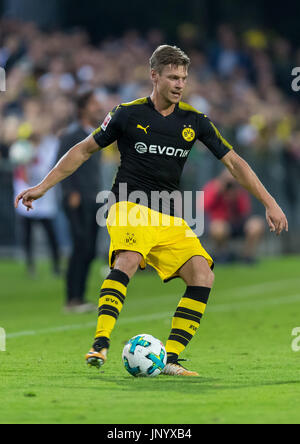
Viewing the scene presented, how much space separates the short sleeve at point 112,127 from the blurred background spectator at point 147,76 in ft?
33.2

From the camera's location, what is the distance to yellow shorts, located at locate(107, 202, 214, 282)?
7.68 m

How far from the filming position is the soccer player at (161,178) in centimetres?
771

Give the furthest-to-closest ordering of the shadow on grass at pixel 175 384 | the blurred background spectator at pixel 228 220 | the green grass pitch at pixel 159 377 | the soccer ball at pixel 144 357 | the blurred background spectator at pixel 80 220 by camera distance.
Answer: the blurred background spectator at pixel 228 220, the blurred background spectator at pixel 80 220, the soccer ball at pixel 144 357, the shadow on grass at pixel 175 384, the green grass pitch at pixel 159 377

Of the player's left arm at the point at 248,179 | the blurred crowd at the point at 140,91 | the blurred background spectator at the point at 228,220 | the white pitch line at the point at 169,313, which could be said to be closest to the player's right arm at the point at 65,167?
the player's left arm at the point at 248,179

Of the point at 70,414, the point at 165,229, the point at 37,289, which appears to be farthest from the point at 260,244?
the point at 70,414

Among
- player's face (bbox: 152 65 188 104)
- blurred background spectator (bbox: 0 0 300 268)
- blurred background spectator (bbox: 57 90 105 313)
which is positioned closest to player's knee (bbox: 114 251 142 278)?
player's face (bbox: 152 65 188 104)

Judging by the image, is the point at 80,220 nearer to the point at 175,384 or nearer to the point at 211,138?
the point at 211,138

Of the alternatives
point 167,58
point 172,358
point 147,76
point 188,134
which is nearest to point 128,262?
point 172,358

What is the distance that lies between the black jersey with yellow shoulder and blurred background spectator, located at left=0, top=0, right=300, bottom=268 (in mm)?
10065

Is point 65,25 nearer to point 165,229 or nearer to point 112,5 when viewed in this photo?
point 112,5

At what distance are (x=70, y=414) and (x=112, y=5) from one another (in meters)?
21.4

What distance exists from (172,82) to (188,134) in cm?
42

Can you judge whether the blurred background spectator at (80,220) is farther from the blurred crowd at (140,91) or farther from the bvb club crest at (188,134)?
the blurred crowd at (140,91)

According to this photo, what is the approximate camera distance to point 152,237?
7.75m
